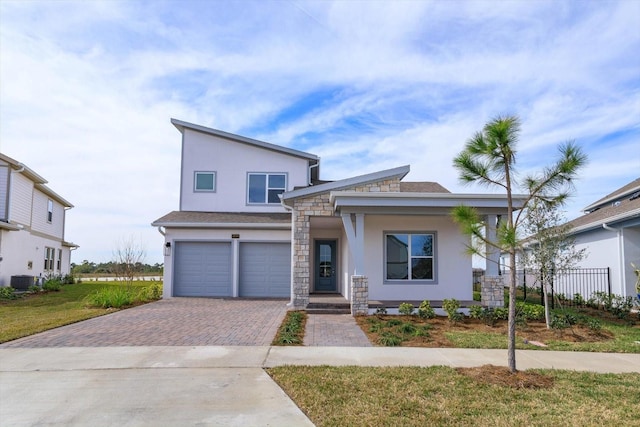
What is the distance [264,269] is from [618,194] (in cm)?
1580

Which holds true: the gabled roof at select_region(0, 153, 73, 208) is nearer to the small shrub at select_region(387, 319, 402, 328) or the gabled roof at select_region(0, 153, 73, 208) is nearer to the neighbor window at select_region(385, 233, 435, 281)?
the neighbor window at select_region(385, 233, 435, 281)

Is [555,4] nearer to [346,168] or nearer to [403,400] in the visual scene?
[403,400]

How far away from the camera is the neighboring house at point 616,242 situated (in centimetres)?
1354

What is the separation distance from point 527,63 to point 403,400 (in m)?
10.1

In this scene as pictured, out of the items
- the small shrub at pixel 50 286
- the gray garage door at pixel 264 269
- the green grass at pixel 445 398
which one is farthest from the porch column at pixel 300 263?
the small shrub at pixel 50 286

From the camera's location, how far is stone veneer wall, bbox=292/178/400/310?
12641 millimetres

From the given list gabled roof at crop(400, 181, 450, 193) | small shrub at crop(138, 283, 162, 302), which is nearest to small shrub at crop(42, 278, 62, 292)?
A: small shrub at crop(138, 283, 162, 302)

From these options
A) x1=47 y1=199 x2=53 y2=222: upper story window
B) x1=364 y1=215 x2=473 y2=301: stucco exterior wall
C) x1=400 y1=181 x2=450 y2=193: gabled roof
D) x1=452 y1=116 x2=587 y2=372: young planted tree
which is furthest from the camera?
x1=47 y1=199 x2=53 y2=222: upper story window

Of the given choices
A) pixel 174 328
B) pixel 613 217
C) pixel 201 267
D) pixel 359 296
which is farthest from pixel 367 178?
pixel 613 217

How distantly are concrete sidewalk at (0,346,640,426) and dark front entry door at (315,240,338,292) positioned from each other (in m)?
9.48

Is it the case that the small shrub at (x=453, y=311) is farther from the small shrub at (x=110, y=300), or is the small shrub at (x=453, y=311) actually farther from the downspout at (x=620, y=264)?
the small shrub at (x=110, y=300)

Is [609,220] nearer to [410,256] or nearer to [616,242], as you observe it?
[616,242]

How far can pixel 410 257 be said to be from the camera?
44.1 feet

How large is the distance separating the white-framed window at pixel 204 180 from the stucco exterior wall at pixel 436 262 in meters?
7.76
